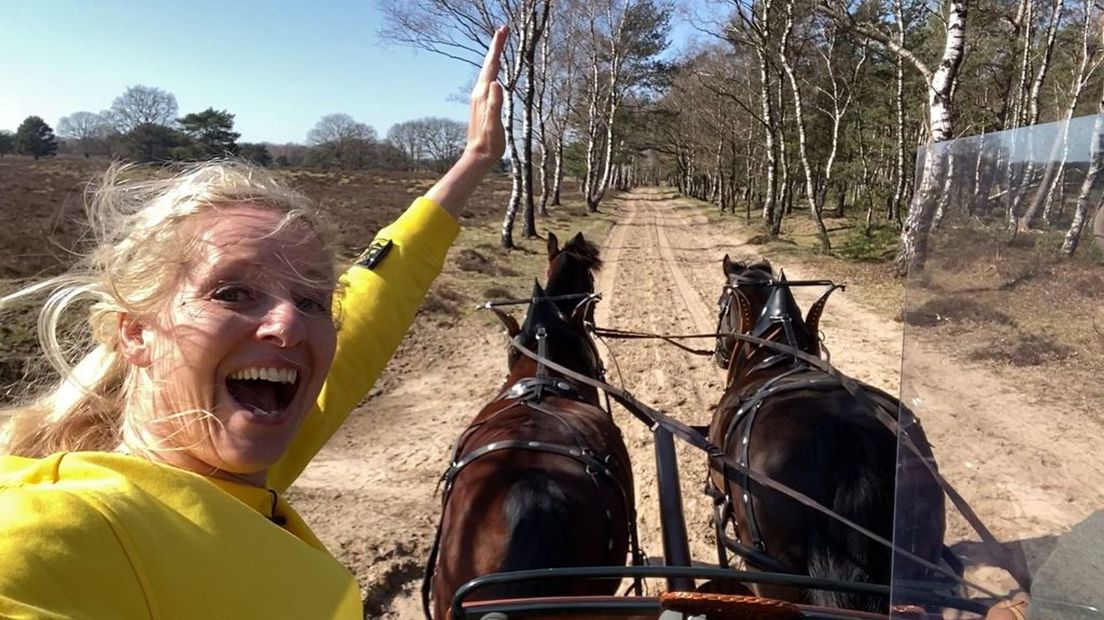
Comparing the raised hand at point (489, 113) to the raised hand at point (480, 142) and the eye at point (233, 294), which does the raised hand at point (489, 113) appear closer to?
the raised hand at point (480, 142)

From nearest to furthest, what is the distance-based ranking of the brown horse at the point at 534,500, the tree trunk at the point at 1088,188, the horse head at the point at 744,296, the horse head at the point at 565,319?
the tree trunk at the point at 1088,188, the brown horse at the point at 534,500, the horse head at the point at 565,319, the horse head at the point at 744,296

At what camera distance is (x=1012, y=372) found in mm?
1297

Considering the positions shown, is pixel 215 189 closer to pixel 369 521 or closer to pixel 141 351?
pixel 141 351

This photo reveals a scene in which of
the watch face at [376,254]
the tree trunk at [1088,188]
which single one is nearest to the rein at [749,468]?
the tree trunk at [1088,188]

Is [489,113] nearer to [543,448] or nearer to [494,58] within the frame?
[494,58]

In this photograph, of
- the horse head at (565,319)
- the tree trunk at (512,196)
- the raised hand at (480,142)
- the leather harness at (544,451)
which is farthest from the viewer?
the tree trunk at (512,196)

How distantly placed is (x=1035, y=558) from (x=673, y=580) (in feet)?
3.79

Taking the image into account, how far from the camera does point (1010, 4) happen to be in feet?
68.7

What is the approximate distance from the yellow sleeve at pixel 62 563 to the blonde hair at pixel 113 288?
40 centimetres

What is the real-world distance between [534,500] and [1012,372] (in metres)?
1.71

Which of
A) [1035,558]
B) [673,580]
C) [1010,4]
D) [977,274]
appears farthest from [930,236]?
[1010,4]

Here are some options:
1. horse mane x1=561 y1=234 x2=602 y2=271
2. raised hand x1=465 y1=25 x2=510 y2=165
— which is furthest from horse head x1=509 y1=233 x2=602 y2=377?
raised hand x1=465 y1=25 x2=510 y2=165

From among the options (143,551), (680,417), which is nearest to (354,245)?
(680,417)

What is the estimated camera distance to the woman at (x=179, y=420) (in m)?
0.83
